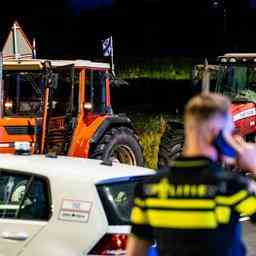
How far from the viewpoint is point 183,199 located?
14.5ft

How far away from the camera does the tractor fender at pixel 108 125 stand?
1330cm

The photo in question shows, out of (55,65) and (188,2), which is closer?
(55,65)

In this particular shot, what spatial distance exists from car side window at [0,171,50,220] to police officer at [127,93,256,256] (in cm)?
244

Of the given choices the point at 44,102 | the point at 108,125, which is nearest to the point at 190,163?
the point at 44,102

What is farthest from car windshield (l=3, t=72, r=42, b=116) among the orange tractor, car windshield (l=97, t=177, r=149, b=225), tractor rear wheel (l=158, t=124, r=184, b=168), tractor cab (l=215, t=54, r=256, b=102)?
car windshield (l=97, t=177, r=149, b=225)

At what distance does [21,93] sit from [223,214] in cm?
934

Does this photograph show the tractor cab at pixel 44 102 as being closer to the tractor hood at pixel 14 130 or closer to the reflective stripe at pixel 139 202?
the tractor hood at pixel 14 130

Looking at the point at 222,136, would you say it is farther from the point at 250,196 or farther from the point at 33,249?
the point at 33,249

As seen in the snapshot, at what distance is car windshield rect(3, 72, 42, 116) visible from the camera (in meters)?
13.4

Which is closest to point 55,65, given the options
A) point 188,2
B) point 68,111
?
point 68,111

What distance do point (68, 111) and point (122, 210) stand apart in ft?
22.4

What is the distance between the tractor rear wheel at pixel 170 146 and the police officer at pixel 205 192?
10277 millimetres

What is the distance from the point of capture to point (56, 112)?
531 inches

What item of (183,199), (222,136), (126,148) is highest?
(222,136)
